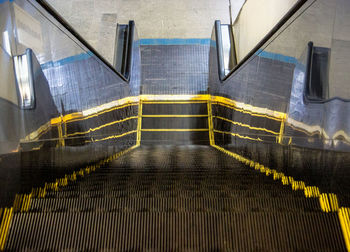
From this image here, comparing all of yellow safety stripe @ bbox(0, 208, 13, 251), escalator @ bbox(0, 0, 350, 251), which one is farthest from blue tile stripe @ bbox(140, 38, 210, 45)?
yellow safety stripe @ bbox(0, 208, 13, 251)

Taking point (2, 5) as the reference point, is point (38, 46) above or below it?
below

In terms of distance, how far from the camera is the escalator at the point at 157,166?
137 cm

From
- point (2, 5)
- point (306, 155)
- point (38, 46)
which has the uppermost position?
point (2, 5)

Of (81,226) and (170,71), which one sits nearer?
(81,226)

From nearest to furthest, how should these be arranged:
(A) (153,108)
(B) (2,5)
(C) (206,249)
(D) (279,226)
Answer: (C) (206,249) → (D) (279,226) → (B) (2,5) → (A) (153,108)

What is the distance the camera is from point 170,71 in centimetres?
1018

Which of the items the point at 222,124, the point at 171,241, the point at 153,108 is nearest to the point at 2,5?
the point at 171,241

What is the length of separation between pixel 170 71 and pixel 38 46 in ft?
25.6

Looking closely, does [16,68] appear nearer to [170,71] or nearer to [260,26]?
[260,26]

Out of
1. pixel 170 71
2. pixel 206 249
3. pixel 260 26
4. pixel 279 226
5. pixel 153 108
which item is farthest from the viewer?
pixel 170 71

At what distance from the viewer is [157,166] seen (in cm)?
393

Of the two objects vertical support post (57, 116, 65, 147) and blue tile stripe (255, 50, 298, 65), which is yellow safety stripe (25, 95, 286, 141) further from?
blue tile stripe (255, 50, 298, 65)

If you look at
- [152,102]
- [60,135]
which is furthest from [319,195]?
[152,102]

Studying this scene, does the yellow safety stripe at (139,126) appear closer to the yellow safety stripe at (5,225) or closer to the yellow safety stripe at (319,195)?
the yellow safety stripe at (319,195)
